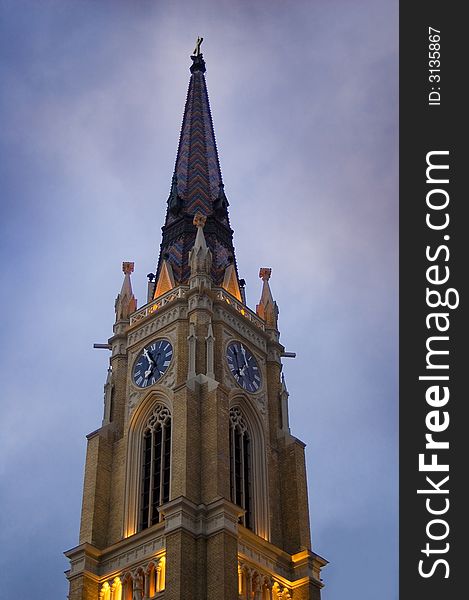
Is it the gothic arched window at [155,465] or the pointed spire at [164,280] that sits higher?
the pointed spire at [164,280]

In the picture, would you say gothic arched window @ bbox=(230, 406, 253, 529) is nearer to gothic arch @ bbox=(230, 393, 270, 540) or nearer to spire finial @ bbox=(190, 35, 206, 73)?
gothic arch @ bbox=(230, 393, 270, 540)

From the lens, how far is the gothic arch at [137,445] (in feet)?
178

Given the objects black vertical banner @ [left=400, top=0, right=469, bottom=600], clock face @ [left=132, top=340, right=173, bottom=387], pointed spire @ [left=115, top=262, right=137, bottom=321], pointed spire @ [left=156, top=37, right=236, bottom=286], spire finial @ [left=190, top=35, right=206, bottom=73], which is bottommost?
black vertical banner @ [left=400, top=0, right=469, bottom=600]

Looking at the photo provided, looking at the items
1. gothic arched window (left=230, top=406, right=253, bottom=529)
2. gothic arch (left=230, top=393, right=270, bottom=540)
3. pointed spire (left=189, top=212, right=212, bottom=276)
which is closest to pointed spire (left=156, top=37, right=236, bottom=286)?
pointed spire (left=189, top=212, right=212, bottom=276)

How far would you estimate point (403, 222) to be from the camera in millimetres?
31406

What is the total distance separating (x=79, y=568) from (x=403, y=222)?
94.6ft

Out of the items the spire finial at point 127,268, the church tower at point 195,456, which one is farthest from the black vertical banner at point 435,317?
the spire finial at point 127,268

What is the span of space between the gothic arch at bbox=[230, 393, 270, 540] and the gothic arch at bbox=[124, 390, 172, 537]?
4.02 metres

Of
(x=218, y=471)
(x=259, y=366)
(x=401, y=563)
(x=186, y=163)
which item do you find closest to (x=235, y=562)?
(x=218, y=471)

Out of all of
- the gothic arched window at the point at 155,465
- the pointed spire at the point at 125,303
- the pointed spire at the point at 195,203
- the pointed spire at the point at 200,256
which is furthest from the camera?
the pointed spire at the point at 195,203

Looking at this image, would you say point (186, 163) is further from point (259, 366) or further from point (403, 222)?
point (403, 222)

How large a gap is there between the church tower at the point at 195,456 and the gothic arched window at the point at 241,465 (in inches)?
2.9

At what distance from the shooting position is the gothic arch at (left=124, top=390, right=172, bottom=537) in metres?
54.2

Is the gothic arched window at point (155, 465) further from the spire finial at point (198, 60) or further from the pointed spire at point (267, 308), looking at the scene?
the spire finial at point (198, 60)
